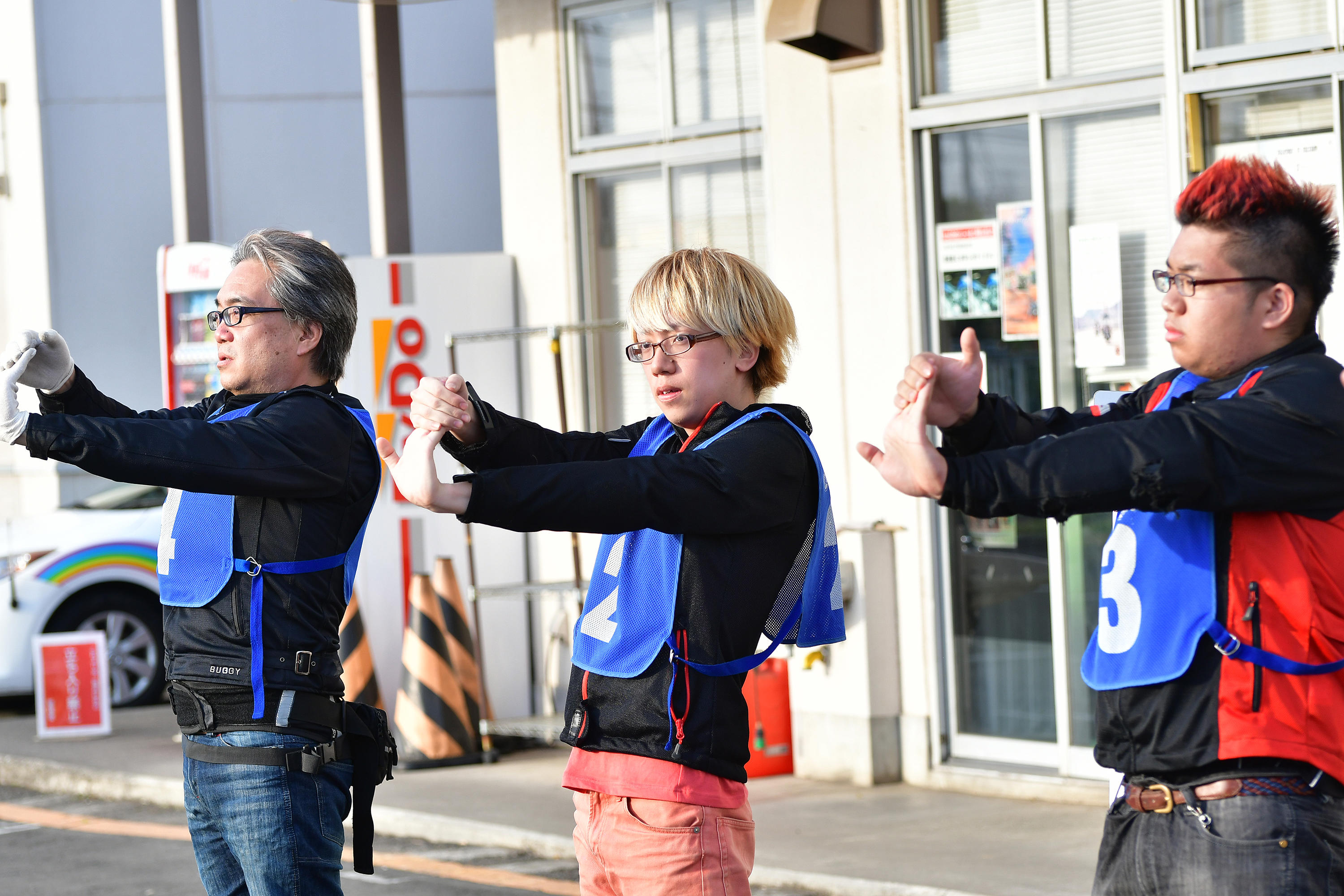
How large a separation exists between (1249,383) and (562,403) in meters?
5.98

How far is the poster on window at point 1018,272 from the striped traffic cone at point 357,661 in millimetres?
3441

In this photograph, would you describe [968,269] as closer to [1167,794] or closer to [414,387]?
[414,387]

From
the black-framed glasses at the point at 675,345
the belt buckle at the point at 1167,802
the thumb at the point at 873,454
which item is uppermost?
the black-framed glasses at the point at 675,345

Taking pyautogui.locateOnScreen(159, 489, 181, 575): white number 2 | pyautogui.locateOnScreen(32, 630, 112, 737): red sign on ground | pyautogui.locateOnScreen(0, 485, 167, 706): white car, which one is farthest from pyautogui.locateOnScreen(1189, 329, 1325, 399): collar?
pyautogui.locateOnScreen(0, 485, 167, 706): white car

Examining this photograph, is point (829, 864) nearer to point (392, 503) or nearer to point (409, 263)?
point (392, 503)

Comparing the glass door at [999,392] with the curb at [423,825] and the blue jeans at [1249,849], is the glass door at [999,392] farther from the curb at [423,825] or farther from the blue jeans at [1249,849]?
the blue jeans at [1249,849]

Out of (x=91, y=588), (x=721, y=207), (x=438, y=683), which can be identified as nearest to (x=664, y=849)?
(x=438, y=683)

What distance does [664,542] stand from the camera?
2.73m

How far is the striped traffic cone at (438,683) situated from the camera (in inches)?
308

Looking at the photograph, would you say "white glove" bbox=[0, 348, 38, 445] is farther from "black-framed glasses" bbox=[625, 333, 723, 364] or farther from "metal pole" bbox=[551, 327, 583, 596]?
"metal pole" bbox=[551, 327, 583, 596]

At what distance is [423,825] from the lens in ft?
22.2

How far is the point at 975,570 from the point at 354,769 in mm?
4117

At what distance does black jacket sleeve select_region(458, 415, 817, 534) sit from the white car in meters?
8.14

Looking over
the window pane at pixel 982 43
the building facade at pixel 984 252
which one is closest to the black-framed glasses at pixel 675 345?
the building facade at pixel 984 252
